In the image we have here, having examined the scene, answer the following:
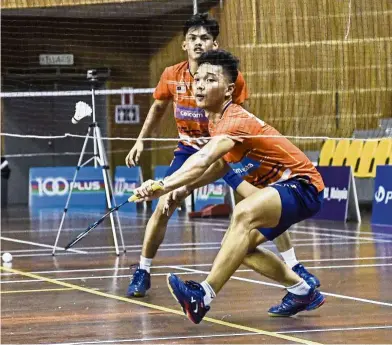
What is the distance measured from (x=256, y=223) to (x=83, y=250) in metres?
6.89

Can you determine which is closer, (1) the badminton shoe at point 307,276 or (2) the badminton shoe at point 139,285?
(1) the badminton shoe at point 307,276

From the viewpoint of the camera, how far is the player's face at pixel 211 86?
799 cm

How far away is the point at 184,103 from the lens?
393 inches

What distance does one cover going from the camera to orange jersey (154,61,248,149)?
995 centimetres

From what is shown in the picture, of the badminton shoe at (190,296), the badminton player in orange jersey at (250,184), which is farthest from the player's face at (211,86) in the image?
the badminton shoe at (190,296)

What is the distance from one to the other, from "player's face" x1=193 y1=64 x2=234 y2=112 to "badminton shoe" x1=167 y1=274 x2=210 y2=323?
1306 mm

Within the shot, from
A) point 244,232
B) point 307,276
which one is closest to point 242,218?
point 244,232

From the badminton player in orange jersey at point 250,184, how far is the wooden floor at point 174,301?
273 millimetres

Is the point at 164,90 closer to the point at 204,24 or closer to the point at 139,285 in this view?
the point at 204,24

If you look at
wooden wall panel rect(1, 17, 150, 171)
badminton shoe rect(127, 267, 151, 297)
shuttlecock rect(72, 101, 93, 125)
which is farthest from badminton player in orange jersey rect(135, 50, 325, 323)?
wooden wall panel rect(1, 17, 150, 171)

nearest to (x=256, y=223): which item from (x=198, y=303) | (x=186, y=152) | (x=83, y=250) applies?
(x=198, y=303)

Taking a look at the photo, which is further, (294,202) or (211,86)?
(211,86)

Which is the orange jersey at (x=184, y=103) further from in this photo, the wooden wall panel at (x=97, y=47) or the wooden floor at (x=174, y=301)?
the wooden wall panel at (x=97, y=47)

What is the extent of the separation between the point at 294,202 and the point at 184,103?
253 centimetres
